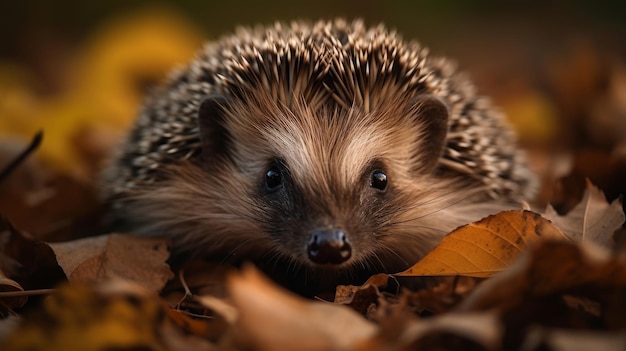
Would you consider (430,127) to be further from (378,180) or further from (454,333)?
(454,333)

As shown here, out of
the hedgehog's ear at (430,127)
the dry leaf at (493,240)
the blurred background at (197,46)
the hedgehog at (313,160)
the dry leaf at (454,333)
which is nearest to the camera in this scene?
the dry leaf at (454,333)

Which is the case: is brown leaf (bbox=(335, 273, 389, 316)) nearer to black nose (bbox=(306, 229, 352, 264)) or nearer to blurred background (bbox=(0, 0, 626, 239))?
black nose (bbox=(306, 229, 352, 264))

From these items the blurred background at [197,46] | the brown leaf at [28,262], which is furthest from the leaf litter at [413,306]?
the blurred background at [197,46]

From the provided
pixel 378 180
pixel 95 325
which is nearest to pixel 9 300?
pixel 95 325

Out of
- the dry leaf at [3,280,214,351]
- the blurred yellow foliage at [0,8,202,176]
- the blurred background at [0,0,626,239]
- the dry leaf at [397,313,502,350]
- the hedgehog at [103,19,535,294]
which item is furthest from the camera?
the blurred yellow foliage at [0,8,202,176]

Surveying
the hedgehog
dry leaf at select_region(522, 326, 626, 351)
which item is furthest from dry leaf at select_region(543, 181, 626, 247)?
dry leaf at select_region(522, 326, 626, 351)

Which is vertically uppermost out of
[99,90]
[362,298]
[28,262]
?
[362,298]

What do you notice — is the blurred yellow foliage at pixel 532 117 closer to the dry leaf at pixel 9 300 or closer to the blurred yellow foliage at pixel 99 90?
the blurred yellow foliage at pixel 99 90
